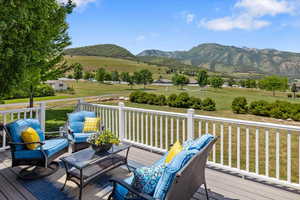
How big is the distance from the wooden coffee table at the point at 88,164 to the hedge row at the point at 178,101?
15.2m

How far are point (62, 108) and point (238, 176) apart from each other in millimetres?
13066

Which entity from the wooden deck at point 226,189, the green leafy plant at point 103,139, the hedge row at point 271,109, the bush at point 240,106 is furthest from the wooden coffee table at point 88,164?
the bush at point 240,106

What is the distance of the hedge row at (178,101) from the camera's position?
17438mm

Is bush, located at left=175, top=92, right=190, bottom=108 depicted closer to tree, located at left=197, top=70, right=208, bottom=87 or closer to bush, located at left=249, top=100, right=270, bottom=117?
bush, located at left=249, top=100, right=270, bottom=117

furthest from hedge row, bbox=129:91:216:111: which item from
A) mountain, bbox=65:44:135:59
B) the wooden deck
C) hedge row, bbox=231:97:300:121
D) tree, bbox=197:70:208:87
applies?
mountain, bbox=65:44:135:59

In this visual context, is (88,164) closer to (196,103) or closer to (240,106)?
(240,106)

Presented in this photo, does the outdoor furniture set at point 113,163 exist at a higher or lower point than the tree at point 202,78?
lower

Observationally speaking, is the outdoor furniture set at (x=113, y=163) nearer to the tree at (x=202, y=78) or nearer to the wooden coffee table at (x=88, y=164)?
the wooden coffee table at (x=88, y=164)

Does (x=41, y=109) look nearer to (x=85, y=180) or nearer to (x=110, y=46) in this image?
(x=85, y=180)

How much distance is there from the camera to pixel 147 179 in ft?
5.63

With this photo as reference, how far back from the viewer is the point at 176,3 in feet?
41.0

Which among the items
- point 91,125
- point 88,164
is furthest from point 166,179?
point 91,125

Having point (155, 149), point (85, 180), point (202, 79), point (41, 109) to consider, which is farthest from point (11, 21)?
point (202, 79)

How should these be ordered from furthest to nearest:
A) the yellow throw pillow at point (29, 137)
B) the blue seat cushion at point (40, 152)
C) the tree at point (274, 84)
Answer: the tree at point (274, 84), the yellow throw pillow at point (29, 137), the blue seat cushion at point (40, 152)
